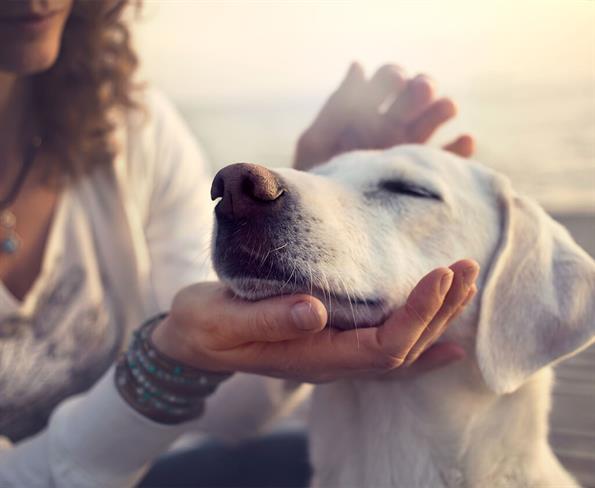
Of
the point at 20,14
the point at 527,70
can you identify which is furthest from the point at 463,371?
the point at 20,14

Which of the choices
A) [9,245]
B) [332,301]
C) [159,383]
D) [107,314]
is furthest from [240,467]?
[332,301]

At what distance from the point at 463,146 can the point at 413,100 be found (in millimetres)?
228

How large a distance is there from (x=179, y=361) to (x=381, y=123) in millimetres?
1117

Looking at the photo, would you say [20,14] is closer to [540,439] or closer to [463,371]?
[463,371]

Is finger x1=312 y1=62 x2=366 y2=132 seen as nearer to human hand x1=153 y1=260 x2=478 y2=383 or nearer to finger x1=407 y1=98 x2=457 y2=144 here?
finger x1=407 y1=98 x2=457 y2=144

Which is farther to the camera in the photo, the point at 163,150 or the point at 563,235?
the point at 163,150

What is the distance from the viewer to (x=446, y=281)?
118 centimetres

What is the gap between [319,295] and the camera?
132 cm

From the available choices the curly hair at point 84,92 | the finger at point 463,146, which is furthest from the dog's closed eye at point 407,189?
the curly hair at point 84,92

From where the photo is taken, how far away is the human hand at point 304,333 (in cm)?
119

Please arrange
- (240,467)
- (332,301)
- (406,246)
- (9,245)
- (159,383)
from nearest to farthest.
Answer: (332,301) → (406,246) → (159,383) → (9,245) → (240,467)

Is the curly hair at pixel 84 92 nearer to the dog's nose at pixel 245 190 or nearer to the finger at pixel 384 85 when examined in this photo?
the finger at pixel 384 85

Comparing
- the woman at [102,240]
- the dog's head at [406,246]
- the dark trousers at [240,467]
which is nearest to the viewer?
the dog's head at [406,246]

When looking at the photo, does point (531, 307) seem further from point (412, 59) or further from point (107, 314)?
point (107, 314)
